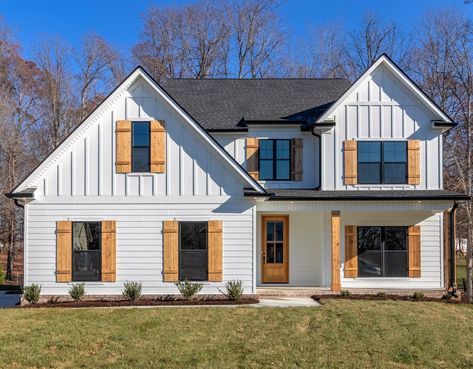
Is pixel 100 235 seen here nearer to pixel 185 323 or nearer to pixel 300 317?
pixel 185 323

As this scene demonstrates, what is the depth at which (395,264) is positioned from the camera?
14.8 m

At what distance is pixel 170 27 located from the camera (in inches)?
1363

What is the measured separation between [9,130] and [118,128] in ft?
53.5

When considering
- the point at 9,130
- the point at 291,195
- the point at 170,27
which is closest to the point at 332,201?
the point at 291,195

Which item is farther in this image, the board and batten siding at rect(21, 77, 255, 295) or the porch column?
the porch column

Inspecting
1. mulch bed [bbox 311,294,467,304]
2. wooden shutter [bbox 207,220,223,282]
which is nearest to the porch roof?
wooden shutter [bbox 207,220,223,282]

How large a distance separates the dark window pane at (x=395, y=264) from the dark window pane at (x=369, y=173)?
7.99 ft

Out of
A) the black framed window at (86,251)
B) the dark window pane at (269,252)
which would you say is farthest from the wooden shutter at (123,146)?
the dark window pane at (269,252)

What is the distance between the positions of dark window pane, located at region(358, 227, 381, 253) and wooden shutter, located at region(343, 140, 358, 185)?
1.67 meters

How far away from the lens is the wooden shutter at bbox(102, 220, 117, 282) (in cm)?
1288

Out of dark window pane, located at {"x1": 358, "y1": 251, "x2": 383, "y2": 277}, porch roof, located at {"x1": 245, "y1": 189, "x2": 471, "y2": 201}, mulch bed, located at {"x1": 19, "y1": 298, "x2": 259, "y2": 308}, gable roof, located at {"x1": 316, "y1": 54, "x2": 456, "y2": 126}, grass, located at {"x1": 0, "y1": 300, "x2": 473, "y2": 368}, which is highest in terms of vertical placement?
gable roof, located at {"x1": 316, "y1": 54, "x2": 456, "y2": 126}

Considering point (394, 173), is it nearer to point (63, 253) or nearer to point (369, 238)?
point (369, 238)

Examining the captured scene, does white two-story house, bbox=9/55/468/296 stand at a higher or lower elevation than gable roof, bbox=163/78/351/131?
lower

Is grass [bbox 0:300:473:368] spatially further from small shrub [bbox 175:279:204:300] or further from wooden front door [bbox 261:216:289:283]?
Result: wooden front door [bbox 261:216:289:283]
